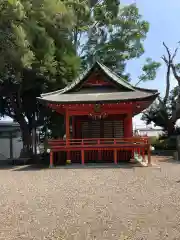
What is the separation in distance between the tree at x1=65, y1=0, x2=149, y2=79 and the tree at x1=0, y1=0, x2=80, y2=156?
19.3 ft

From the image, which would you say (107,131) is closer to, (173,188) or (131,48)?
(173,188)

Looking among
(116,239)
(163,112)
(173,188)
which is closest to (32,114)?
(163,112)

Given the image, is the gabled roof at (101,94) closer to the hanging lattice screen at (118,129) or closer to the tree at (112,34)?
the hanging lattice screen at (118,129)

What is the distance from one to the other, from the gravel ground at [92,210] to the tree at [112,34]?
740 inches

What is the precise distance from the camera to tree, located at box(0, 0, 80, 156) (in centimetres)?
1736

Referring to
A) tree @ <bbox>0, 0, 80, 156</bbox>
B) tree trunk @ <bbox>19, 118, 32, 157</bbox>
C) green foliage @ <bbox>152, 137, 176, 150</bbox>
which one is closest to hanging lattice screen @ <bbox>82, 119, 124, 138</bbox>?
tree @ <bbox>0, 0, 80, 156</bbox>

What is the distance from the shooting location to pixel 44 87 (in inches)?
798

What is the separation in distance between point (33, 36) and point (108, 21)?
10.8 meters

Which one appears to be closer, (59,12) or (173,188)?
(173,188)

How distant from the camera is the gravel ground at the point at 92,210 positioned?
498cm

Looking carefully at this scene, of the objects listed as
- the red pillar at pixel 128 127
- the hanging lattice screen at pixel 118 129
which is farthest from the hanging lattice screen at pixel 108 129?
the red pillar at pixel 128 127

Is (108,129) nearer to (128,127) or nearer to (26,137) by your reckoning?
(128,127)

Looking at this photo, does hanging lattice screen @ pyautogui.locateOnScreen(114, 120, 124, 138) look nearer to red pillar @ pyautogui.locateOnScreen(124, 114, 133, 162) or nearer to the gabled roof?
red pillar @ pyautogui.locateOnScreen(124, 114, 133, 162)

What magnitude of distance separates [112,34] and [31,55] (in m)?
12.5
